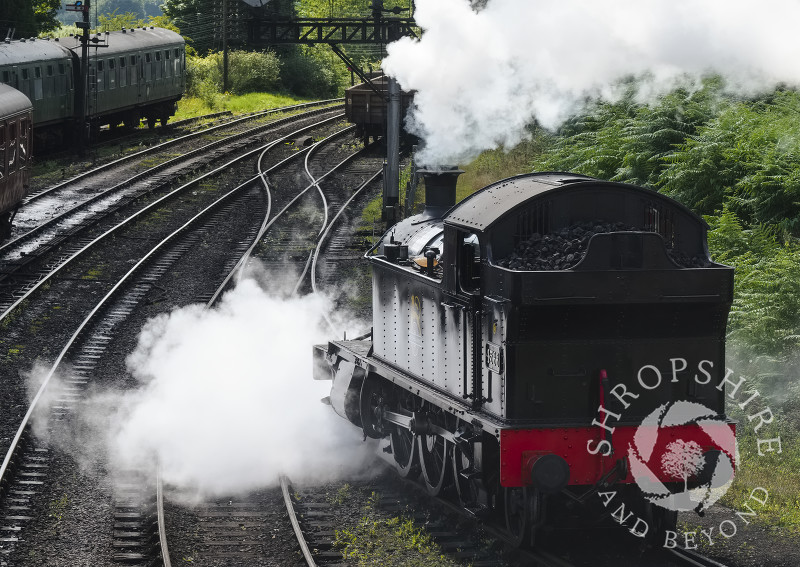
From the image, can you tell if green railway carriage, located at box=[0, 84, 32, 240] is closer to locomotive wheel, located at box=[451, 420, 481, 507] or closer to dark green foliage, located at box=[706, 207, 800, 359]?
dark green foliage, located at box=[706, 207, 800, 359]

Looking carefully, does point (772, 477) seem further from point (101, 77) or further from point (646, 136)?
point (101, 77)

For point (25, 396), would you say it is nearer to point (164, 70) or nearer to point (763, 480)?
point (763, 480)

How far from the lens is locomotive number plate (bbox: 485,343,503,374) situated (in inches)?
373

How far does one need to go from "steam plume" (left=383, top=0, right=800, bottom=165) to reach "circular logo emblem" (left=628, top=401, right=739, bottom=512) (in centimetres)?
290

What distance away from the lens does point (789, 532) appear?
412 inches

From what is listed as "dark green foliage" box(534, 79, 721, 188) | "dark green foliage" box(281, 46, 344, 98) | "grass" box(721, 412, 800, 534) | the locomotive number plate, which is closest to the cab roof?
the locomotive number plate

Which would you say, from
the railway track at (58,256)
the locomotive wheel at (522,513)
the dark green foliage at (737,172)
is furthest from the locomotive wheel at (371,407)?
the railway track at (58,256)

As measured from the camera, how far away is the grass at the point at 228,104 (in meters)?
51.8

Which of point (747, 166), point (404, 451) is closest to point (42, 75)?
point (747, 166)

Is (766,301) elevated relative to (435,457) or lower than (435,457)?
elevated

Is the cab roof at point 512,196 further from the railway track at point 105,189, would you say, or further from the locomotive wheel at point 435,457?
the railway track at point 105,189

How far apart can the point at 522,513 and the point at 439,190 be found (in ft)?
13.2

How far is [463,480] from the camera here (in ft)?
35.7

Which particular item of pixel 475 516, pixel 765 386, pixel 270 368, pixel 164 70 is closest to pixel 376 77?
pixel 164 70
